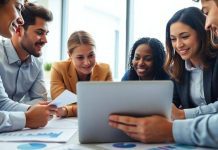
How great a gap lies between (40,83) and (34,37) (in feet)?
1.20

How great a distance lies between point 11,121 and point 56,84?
93 centimetres

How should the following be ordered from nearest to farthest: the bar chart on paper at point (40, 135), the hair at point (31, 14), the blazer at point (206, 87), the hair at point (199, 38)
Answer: the bar chart on paper at point (40, 135) → the blazer at point (206, 87) → the hair at point (199, 38) → the hair at point (31, 14)

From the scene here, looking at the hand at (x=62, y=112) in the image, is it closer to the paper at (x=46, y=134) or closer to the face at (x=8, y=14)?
the paper at (x=46, y=134)

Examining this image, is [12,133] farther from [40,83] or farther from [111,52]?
[111,52]

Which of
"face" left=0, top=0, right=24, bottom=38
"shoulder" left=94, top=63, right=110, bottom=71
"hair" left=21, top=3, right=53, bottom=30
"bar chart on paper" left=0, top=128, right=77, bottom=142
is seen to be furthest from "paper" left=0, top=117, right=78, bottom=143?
"hair" left=21, top=3, right=53, bottom=30

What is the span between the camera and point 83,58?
6.63 ft

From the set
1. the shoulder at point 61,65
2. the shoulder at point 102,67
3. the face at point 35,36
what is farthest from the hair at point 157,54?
the face at point 35,36

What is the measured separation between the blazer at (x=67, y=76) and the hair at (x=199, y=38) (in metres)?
0.51

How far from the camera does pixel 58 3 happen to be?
360 centimetres

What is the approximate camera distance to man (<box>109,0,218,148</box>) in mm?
798

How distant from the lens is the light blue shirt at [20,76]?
1.85 metres

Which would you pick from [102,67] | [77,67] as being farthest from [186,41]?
[77,67]

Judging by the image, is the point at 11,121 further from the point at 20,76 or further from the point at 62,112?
the point at 20,76

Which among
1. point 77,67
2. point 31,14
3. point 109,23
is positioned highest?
point 109,23
